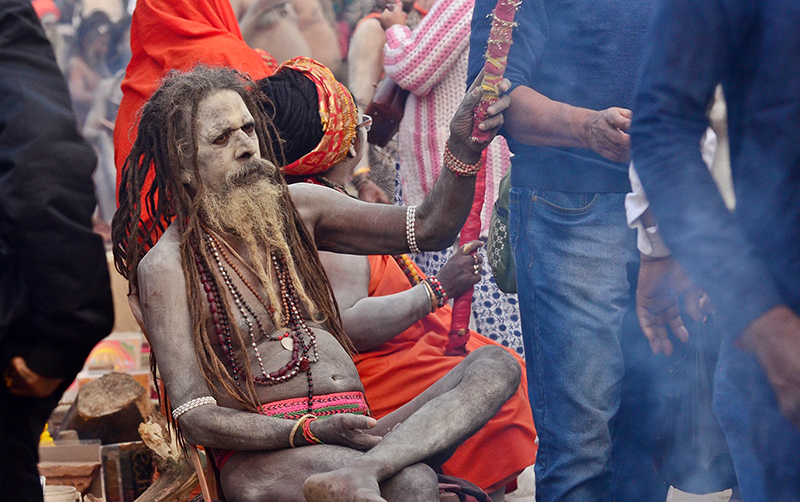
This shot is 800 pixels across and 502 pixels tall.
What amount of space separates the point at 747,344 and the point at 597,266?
1.16m

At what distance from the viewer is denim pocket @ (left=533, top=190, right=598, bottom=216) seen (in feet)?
8.72

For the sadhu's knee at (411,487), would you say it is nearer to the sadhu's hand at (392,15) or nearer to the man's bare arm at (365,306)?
the man's bare arm at (365,306)

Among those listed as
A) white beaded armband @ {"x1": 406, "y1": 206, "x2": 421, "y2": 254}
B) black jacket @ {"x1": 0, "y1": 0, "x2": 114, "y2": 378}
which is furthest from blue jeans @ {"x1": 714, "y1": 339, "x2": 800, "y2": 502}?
white beaded armband @ {"x1": 406, "y1": 206, "x2": 421, "y2": 254}

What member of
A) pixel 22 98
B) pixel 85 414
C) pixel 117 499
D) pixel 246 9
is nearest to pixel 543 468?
pixel 22 98

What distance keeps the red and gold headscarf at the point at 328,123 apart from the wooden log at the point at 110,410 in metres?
1.70

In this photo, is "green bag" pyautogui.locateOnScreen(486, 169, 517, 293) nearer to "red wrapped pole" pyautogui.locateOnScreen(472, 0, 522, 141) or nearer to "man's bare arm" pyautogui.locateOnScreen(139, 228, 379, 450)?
"red wrapped pole" pyautogui.locateOnScreen(472, 0, 522, 141)

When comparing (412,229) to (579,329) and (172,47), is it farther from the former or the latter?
(172,47)

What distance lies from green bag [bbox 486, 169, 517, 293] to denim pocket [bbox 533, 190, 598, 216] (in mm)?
450

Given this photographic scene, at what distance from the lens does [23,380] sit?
171cm

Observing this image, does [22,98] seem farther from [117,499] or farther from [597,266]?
[117,499]

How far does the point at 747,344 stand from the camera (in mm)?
1500

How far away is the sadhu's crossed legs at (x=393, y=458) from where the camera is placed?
2.33m

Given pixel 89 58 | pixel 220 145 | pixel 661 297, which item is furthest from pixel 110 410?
pixel 89 58

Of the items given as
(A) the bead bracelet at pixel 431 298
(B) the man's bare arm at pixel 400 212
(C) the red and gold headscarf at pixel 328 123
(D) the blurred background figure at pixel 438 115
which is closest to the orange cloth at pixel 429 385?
(A) the bead bracelet at pixel 431 298
